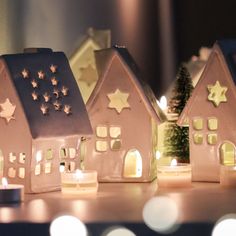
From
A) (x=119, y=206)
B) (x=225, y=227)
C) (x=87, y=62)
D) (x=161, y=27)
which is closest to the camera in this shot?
(x=225, y=227)

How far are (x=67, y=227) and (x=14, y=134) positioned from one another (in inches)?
12.0

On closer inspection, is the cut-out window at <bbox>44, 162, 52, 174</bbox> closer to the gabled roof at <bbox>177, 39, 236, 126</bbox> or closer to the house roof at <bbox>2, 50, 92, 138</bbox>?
the house roof at <bbox>2, 50, 92, 138</bbox>

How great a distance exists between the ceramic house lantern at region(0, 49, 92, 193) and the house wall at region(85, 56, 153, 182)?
8 cm

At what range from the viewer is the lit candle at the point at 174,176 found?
3.74ft

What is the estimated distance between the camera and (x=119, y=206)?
96cm

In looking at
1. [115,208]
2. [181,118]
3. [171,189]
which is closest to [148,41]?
[181,118]

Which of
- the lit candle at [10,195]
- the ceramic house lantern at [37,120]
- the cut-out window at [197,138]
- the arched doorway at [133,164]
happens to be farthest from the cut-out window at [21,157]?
the cut-out window at [197,138]

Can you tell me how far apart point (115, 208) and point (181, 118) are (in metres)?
0.35

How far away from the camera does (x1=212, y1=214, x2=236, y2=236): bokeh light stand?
0.83 m

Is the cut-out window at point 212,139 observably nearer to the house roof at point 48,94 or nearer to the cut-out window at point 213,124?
the cut-out window at point 213,124

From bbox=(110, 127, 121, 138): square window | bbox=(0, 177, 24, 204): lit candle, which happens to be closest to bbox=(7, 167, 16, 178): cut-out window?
bbox=(0, 177, 24, 204): lit candle

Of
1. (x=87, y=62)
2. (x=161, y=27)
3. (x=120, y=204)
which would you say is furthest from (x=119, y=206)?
(x=161, y=27)

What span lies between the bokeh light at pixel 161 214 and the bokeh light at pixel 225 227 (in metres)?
0.05

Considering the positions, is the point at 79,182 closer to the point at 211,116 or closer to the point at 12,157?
the point at 12,157
